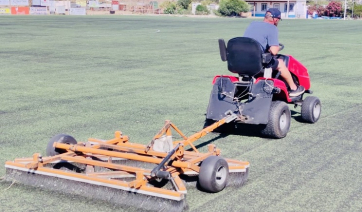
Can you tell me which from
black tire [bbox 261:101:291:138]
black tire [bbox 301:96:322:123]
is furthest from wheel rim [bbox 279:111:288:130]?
black tire [bbox 301:96:322:123]

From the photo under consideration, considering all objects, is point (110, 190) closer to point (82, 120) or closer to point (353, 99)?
point (82, 120)

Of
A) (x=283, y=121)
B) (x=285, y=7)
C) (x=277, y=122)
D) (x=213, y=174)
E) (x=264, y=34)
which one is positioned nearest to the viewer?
(x=213, y=174)

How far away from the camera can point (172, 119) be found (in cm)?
820

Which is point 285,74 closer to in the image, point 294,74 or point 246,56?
point 294,74

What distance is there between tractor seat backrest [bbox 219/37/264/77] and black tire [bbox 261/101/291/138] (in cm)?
50

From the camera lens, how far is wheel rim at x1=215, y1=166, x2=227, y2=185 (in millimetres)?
5124

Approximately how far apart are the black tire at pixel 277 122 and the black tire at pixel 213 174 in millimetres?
2012

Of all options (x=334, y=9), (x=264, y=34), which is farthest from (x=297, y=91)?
(x=334, y=9)

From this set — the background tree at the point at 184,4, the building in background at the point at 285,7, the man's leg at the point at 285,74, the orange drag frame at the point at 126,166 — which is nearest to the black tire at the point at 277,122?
the man's leg at the point at 285,74

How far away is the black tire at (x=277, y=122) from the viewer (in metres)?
7.04

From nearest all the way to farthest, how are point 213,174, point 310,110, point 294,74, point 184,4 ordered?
1. point 213,174
2. point 310,110
3. point 294,74
4. point 184,4

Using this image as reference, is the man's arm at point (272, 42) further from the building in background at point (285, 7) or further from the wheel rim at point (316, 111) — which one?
the building in background at point (285, 7)

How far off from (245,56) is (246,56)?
12mm

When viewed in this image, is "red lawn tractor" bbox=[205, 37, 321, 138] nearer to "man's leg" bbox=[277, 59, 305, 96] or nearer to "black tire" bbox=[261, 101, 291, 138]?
"black tire" bbox=[261, 101, 291, 138]
